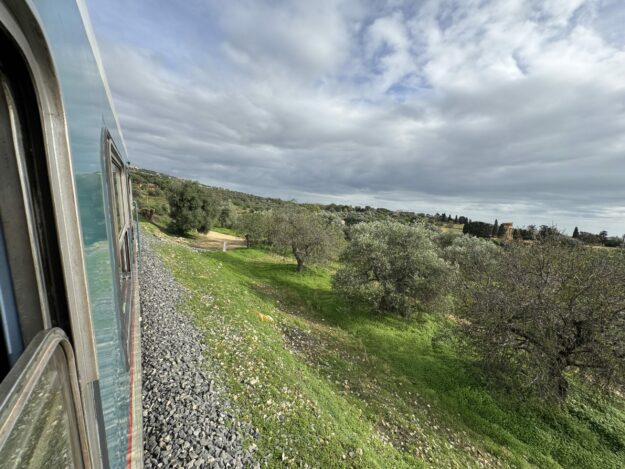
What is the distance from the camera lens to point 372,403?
8555mm

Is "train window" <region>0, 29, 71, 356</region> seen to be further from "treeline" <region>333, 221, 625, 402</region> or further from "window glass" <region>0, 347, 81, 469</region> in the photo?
"treeline" <region>333, 221, 625, 402</region>

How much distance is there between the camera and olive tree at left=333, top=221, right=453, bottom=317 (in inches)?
633

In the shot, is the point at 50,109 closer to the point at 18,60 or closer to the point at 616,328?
the point at 18,60

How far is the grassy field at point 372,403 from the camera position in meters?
6.04

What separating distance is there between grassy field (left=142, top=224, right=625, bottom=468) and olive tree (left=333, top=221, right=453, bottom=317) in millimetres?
2331

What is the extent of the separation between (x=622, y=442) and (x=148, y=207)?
158 ft

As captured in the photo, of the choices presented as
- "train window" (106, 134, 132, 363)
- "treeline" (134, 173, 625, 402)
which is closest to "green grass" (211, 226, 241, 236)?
"treeline" (134, 173, 625, 402)

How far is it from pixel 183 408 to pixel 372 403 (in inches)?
225

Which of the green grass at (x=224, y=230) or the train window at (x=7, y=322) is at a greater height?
the train window at (x=7, y=322)

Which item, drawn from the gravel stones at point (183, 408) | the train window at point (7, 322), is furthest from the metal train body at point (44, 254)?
the gravel stones at point (183, 408)

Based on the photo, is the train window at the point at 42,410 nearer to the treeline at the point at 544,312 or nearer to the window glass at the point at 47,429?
the window glass at the point at 47,429

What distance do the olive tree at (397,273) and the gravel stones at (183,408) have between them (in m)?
10.9

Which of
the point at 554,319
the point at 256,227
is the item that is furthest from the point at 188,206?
the point at 554,319

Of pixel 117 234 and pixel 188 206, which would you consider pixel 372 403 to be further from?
pixel 188 206
